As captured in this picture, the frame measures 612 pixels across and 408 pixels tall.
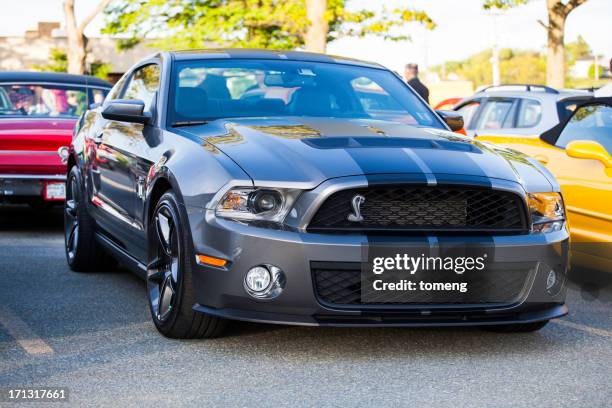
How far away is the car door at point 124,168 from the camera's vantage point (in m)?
6.54

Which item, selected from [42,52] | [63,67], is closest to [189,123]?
[63,67]

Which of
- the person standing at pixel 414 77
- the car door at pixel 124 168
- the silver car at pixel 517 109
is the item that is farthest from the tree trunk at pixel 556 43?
the car door at pixel 124 168

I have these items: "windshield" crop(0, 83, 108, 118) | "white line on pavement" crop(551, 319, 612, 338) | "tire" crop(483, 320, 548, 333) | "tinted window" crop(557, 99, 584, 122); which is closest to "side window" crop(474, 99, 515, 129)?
"tinted window" crop(557, 99, 584, 122)

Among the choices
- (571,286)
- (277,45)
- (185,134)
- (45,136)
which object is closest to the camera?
(185,134)

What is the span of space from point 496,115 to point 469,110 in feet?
2.15

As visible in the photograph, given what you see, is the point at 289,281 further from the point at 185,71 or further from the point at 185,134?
the point at 185,71

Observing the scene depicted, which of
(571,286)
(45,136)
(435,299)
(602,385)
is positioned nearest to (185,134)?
(435,299)

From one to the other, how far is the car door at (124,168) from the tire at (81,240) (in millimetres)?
342

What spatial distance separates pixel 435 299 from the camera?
523cm

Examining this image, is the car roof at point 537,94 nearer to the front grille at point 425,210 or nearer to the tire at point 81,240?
the tire at point 81,240

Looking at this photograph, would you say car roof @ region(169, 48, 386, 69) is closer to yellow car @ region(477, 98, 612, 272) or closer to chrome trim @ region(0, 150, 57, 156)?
yellow car @ region(477, 98, 612, 272)

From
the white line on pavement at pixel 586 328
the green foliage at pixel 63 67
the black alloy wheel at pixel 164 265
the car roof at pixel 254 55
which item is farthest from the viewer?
the green foliage at pixel 63 67

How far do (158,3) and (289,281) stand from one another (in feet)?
104

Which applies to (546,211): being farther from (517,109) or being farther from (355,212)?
(517,109)
